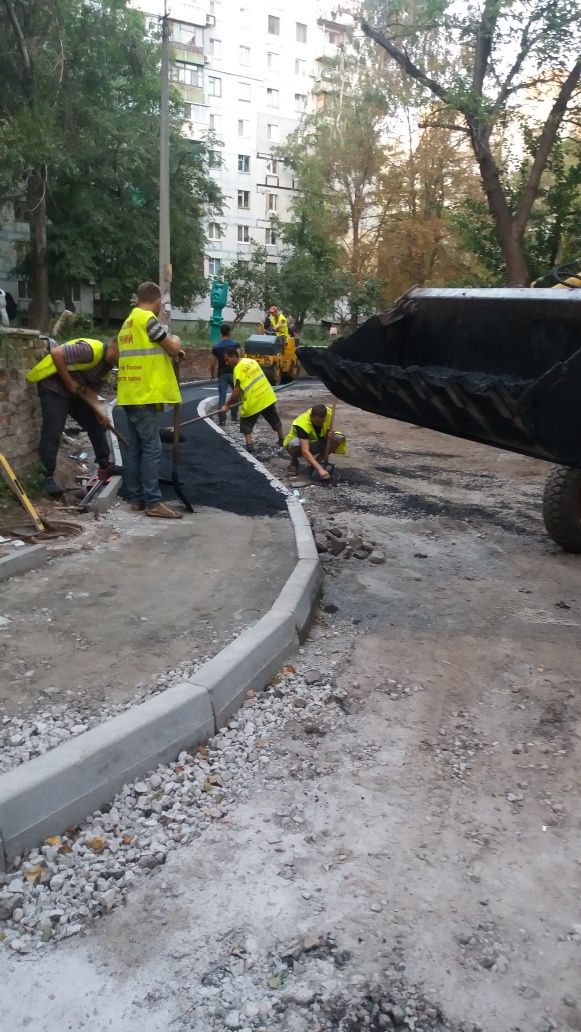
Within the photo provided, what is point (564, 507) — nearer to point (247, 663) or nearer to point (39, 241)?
point (247, 663)

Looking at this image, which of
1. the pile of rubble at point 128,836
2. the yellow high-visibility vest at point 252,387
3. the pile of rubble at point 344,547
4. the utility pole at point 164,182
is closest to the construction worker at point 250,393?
the yellow high-visibility vest at point 252,387

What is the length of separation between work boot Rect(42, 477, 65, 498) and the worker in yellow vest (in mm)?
686

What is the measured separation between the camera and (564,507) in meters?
6.20

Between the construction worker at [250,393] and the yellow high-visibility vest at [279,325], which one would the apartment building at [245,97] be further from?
the construction worker at [250,393]

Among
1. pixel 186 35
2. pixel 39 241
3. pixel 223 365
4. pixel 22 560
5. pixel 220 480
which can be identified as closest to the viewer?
pixel 22 560

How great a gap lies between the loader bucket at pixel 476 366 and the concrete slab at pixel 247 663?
59.6 inches

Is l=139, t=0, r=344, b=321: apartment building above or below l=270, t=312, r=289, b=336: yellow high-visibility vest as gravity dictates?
above

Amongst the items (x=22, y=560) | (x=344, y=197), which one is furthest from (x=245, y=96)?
(x=22, y=560)

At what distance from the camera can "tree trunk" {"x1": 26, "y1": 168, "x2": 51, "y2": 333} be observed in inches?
912

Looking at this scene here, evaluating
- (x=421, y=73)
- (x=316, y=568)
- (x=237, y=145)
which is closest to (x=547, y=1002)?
(x=316, y=568)

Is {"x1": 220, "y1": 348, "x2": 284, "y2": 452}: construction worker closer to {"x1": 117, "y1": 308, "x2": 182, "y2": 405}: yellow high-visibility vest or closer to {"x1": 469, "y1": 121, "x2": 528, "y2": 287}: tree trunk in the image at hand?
{"x1": 117, "y1": 308, "x2": 182, "y2": 405}: yellow high-visibility vest

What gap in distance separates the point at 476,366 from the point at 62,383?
11.3 ft

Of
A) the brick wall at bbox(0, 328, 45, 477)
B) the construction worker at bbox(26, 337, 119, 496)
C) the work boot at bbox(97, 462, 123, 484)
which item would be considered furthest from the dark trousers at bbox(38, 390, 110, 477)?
the work boot at bbox(97, 462, 123, 484)

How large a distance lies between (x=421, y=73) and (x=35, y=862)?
14.2 metres
